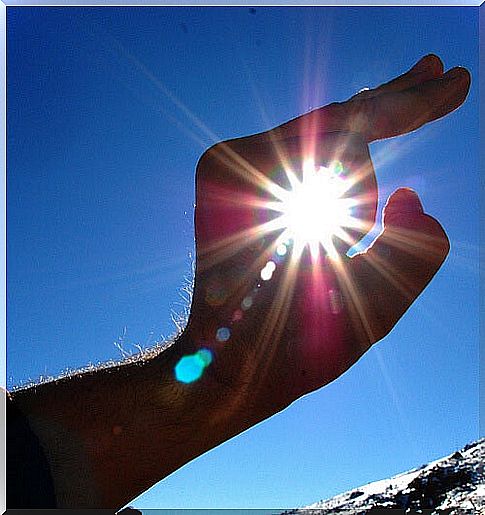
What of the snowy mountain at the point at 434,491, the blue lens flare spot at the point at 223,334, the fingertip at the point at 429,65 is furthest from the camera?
the snowy mountain at the point at 434,491

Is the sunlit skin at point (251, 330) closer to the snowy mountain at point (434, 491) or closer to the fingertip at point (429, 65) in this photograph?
the fingertip at point (429, 65)

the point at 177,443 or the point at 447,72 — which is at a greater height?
the point at 447,72

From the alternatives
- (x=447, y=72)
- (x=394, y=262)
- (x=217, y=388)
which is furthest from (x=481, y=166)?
(x=217, y=388)

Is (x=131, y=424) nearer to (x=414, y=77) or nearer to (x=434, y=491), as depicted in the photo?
(x=414, y=77)

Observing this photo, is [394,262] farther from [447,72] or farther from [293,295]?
[447,72]

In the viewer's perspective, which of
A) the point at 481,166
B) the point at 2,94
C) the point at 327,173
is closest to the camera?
the point at 327,173

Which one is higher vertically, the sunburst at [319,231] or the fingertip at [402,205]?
the sunburst at [319,231]

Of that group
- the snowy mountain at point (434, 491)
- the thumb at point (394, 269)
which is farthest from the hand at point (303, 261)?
the snowy mountain at point (434, 491)

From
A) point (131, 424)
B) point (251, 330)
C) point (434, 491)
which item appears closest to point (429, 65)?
point (251, 330)

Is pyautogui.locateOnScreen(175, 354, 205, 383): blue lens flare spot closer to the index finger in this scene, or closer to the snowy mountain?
the index finger
